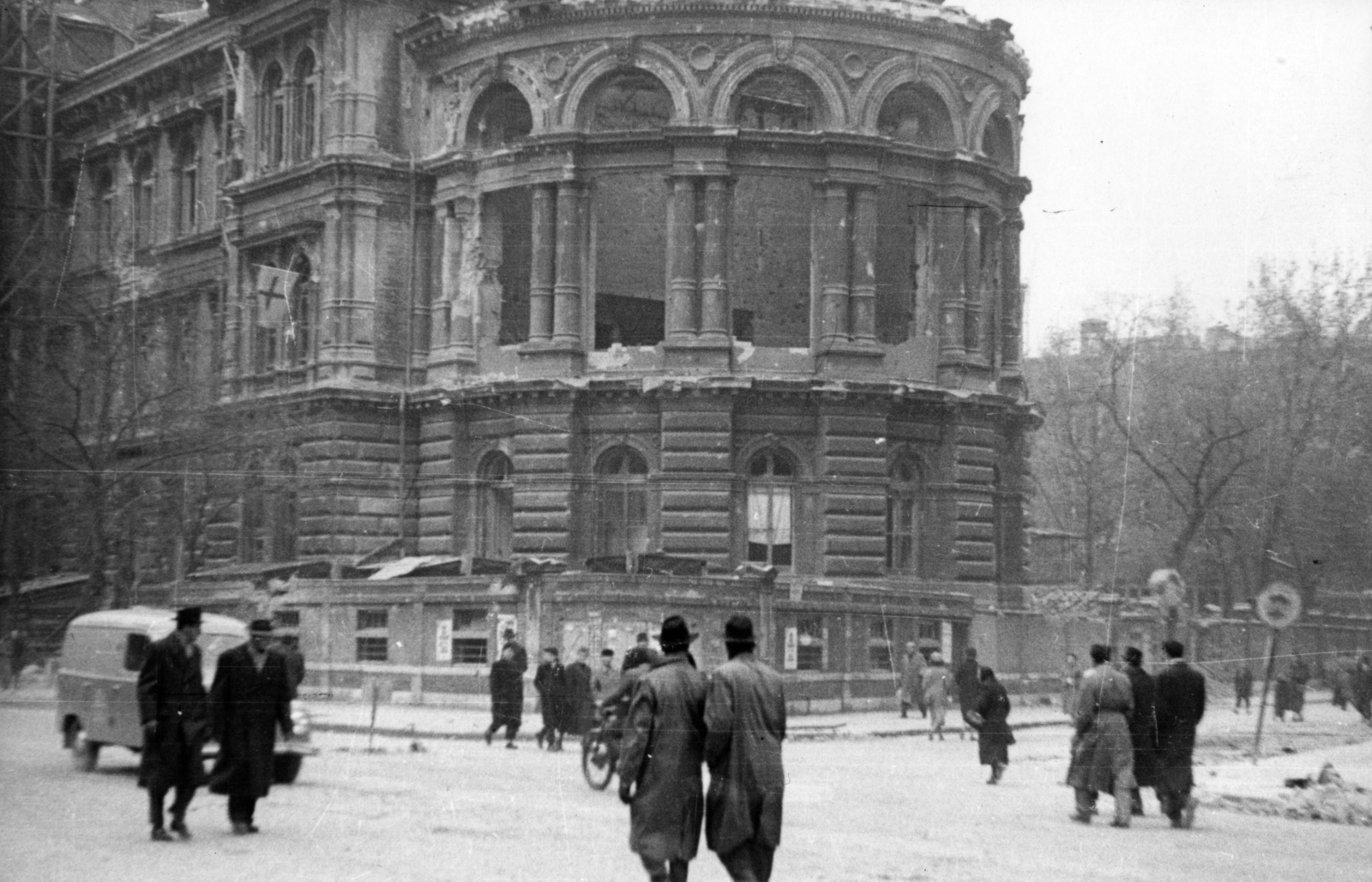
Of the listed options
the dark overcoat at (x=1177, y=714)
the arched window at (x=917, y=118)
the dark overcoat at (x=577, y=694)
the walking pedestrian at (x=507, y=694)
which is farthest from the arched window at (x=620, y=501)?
the dark overcoat at (x=1177, y=714)

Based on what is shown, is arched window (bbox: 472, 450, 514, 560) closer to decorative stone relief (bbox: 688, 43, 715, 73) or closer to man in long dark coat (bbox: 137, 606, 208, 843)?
decorative stone relief (bbox: 688, 43, 715, 73)

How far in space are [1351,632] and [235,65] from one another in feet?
94.2

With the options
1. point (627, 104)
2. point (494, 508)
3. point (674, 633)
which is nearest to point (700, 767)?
point (674, 633)

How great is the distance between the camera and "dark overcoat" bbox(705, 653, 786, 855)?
33.9 feet

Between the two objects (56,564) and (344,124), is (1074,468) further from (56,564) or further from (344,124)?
(56,564)

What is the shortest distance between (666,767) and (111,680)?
32.5ft

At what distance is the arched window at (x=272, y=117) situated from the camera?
4278 cm

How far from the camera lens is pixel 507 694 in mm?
26500

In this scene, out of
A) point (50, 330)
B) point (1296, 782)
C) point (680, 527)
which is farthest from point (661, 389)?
point (1296, 782)

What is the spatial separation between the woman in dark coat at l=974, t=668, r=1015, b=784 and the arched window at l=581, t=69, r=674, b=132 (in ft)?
63.6

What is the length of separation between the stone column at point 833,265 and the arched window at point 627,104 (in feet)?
13.4

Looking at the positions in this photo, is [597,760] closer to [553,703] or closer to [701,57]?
[553,703]

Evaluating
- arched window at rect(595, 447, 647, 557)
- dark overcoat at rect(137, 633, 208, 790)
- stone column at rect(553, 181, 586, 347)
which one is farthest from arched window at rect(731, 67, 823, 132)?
dark overcoat at rect(137, 633, 208, 790)

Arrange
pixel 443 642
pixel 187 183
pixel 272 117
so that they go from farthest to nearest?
pixel 187 183 → pixel 272 117 → pixel 443 642
